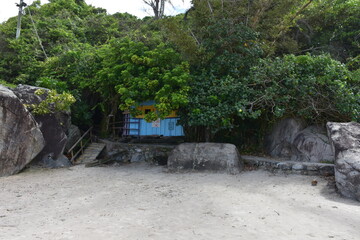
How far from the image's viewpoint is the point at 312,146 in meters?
9.92

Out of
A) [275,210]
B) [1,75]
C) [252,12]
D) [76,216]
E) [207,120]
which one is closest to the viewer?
[76,216]

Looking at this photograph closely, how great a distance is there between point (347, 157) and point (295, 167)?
7.67 ft

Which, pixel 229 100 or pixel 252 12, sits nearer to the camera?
pixel 229 100

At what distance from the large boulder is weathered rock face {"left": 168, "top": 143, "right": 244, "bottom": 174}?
4.93 m

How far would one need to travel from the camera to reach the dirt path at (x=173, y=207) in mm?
4254

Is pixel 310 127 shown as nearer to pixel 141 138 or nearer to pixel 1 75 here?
pixel 141 138

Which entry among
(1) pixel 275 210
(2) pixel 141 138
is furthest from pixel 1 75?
(1) pixel 275 210

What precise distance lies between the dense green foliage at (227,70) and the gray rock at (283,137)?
0.46m

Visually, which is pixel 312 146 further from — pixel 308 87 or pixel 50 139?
pixel 50 139

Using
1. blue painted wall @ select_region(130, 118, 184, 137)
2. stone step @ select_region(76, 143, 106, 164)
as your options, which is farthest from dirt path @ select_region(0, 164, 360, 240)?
blue painted wall @ select_region(130, 118, 184, 137)

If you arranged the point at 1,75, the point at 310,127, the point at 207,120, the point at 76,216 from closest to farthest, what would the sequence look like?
1. the point at 76,216
2. the point at 207,120
3. the point at 310,127
4. the point at 1,75

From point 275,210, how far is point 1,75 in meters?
17.0

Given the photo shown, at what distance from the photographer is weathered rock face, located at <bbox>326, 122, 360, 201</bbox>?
6.52 meters

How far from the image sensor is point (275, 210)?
218 inches
